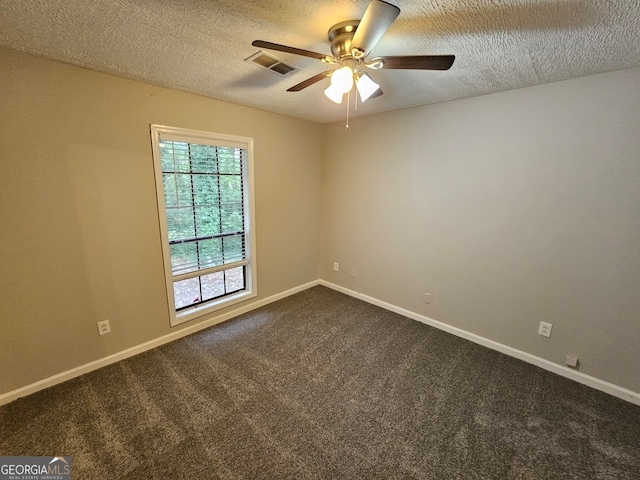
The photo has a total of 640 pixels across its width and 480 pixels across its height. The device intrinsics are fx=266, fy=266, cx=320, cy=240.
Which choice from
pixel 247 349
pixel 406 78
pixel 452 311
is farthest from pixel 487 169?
pixel 247 349

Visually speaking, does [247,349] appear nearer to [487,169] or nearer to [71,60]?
[71,60]

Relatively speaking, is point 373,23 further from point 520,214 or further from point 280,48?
point 520,214

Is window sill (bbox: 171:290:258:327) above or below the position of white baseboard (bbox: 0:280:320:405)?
above

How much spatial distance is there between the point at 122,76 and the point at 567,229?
3.58 m

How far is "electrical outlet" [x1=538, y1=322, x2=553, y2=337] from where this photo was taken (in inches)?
87.3

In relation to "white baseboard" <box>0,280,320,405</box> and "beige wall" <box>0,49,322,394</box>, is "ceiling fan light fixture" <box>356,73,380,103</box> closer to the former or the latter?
"beige wall" <box>0,49,322,394</box>

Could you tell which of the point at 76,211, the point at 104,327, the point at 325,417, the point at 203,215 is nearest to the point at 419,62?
the point at 325,417

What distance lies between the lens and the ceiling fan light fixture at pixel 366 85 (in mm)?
1469

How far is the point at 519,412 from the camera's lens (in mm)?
1833

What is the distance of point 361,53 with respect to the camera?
1290 mm

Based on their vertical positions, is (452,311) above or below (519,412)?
above

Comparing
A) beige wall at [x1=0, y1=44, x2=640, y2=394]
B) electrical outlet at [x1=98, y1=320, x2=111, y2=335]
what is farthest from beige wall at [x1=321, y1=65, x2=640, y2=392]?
electrical outlet at [x1=98, y1=320, x2=111, y2=335]

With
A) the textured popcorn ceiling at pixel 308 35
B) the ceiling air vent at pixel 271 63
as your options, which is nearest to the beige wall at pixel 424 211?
the textured popcorn ceiling at pixel 308 35

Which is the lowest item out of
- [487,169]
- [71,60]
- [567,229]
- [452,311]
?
[452,311]
